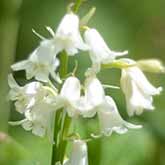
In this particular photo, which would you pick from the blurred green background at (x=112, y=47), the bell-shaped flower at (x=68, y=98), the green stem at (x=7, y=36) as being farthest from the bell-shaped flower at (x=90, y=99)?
the green stem at (x=7, y=36)

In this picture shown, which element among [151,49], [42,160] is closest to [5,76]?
[42,160]

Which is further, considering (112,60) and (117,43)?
(117,43)

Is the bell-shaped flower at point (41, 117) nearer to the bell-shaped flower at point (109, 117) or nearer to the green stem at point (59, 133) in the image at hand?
the green stem at point (59, 133)

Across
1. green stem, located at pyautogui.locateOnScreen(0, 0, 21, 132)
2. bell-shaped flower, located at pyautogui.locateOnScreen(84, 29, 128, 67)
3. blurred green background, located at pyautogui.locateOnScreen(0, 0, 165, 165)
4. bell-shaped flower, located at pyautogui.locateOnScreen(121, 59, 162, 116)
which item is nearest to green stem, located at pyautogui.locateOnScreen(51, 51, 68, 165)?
A: bell-shaped flower, located at pyautogui.locateOnScreen(84, 29, 128, 67)

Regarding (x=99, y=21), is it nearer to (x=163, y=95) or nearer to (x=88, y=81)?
(x=163, y=95)

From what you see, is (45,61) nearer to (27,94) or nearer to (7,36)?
(27,94)

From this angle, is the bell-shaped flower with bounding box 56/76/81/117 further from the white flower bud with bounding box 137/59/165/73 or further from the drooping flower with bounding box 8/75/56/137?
the white flower bud with bounding box 137/59/165/73
